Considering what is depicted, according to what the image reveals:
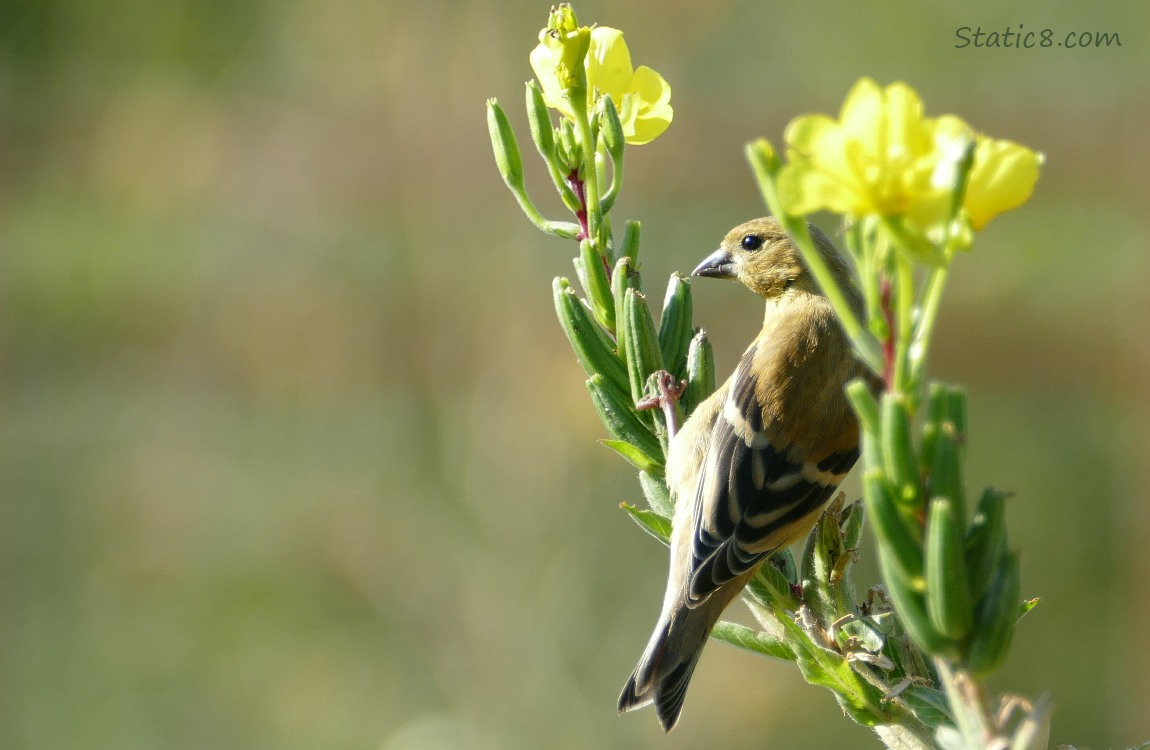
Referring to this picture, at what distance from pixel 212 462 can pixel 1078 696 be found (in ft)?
12.9

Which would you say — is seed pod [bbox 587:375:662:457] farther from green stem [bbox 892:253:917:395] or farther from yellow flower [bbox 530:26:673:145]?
green stem [bbox 892:253:917:395]

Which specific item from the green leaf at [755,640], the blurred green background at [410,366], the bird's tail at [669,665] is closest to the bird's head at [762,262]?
Result: the bird's tail at [669,665]

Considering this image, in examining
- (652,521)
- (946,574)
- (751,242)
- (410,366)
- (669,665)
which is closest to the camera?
(946,574)

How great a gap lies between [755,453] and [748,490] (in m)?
0.10

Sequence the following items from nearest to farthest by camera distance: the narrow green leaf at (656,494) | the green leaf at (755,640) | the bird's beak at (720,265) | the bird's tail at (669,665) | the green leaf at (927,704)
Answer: the green leaf at (927,704), the green leaf at (755,640), the narrow green leaf at (656,494), the bird's tail at (669,665), the bird's beak at (720,265)

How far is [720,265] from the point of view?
2418 millimetres

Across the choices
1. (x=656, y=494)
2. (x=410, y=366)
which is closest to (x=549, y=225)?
(x=656, y=494)

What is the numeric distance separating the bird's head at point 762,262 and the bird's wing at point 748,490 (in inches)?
12.3

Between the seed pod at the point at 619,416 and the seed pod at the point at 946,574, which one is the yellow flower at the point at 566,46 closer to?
the seed pod at the point at 619,416

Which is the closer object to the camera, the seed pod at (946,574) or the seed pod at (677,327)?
the seed pod at (946,574)

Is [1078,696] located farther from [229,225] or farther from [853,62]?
[229,225]

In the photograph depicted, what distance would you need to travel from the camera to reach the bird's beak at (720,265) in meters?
2.37

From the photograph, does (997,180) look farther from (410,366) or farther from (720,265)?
(410,366)

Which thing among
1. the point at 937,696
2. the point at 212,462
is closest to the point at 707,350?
the point at 937,696
